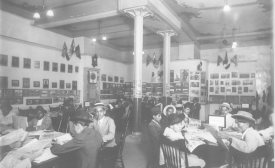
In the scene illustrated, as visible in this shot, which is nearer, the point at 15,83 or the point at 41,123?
the point at 41,123

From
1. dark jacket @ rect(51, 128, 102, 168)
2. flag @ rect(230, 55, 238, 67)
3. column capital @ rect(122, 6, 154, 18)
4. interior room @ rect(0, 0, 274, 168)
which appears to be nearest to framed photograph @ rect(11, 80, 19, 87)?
interior room @ rect(0, 0, 274, 168)

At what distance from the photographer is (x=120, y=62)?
14.0m

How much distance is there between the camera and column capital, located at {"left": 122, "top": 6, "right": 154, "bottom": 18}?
256 inches

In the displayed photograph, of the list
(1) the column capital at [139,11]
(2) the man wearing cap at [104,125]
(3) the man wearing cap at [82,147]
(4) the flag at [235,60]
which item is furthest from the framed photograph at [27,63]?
(4) the flag at [235,60]

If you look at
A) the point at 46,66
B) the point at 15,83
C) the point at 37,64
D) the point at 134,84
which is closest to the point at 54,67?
the point at 46,66

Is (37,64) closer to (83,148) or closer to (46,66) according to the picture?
(46,66)

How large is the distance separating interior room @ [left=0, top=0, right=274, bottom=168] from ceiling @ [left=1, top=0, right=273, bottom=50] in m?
0.05

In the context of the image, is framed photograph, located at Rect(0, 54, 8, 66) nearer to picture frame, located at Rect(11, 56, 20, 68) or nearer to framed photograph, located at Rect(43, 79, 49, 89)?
picture frame, located at Rect(11, 56, 20, 68)

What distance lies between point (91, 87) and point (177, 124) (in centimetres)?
840

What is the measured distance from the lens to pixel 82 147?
2906 millimetres

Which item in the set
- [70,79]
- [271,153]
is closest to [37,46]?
[70,79]

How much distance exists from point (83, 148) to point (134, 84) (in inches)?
164

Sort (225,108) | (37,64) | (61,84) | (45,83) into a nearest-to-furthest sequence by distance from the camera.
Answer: (225,108), (37,64), (45,83), (61,84)

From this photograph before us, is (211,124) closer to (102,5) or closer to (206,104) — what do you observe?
(102,5)
